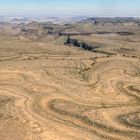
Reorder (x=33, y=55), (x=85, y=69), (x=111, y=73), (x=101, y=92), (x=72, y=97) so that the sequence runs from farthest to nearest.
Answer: (x=33, y=55), (x=85, y=69), (x=111, y=73), (x=101, y=92), (x=72, y=97)

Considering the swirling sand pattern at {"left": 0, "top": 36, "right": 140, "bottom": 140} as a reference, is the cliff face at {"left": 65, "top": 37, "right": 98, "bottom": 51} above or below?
below

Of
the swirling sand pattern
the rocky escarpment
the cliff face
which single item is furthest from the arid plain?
the cliff face

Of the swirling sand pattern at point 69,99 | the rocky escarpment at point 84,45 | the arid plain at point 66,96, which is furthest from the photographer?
the rocky escarpment at point 84,45

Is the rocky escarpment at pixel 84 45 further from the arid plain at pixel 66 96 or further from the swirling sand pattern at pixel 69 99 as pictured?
the swirling sand pattern at pixel 69 99

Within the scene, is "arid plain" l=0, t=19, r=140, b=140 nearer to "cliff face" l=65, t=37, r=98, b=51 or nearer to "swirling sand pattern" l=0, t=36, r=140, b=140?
"swirling sand pattern" l=0, t=36, r=140, b=140

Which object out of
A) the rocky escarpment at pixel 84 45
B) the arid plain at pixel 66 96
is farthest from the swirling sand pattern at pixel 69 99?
the rocky escarpment at pixel 84 45

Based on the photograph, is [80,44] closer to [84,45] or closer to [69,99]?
[84,45]

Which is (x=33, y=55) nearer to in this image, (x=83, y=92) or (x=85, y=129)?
(x=83, y=92)

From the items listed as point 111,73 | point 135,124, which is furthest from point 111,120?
point 111,73

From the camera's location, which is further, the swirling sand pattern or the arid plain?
the arid plain
